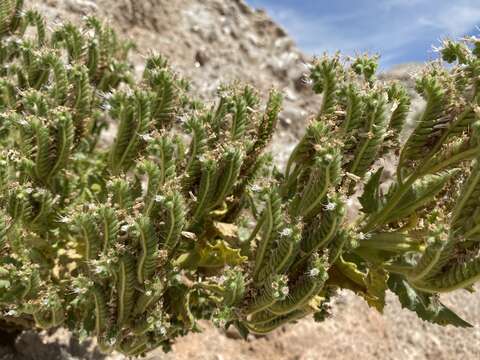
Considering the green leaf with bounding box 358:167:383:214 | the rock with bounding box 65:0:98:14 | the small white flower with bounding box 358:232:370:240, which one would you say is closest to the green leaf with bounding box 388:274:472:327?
the small white flower with bounding box 358:232:370:240

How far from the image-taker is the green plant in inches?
106

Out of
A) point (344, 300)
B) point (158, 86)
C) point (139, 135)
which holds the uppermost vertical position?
point (158, 86)

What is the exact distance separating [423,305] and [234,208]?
4.60ft

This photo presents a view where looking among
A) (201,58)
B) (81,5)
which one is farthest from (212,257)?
(81,5)

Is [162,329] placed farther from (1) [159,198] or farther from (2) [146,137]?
(2) [146,137]

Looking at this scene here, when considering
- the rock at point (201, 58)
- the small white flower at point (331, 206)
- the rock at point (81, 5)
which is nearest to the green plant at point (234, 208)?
the small white flower at point (331, 206)

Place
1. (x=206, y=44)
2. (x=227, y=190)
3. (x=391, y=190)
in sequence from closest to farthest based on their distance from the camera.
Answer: (x=391, y=190), (x=227, y=190), (x=206, y=44)

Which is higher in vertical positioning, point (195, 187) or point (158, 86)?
point (158, 86)

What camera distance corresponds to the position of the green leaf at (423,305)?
282 centimetres

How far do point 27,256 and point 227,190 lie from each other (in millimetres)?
1314

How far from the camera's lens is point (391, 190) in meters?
2.93

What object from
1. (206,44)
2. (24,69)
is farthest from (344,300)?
(24,69)

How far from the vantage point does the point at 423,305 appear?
2844mm

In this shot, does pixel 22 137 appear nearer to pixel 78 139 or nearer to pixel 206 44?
pixel 78 139
